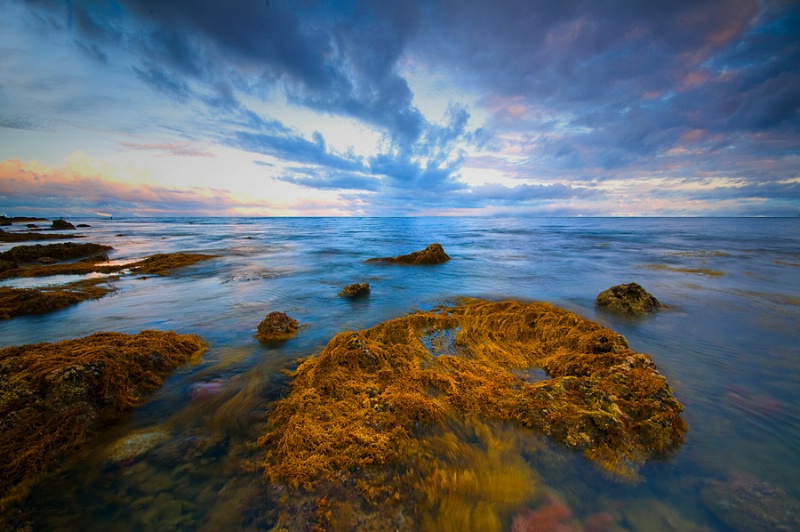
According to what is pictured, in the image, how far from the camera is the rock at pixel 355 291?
921cm

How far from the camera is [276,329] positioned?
5.96 metres

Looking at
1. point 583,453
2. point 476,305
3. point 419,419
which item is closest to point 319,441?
point 419,419

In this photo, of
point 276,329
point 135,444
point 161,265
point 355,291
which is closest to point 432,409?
point 135,444

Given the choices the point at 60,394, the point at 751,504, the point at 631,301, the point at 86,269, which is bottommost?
the point at 86,269

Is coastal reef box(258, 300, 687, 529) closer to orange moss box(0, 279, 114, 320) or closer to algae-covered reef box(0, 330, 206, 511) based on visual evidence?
algae-covered reef box(0, 330, 206, 511)

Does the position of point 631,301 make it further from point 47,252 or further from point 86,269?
point 47,252

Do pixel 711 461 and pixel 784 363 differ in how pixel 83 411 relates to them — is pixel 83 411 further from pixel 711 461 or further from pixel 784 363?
pixel 784 363

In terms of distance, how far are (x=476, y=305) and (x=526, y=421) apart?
482cm

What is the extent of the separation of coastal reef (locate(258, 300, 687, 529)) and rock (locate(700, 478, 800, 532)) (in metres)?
0.44

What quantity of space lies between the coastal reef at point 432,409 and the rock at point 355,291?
3993 mm

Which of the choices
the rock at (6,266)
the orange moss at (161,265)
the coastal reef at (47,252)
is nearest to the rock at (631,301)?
the orange moss at (161,265)

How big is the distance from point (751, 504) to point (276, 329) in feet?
22.0

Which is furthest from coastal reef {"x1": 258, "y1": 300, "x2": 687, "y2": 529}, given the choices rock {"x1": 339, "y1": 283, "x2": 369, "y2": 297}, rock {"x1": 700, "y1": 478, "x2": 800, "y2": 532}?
rock {"x1": 339, "y1": 283, "x2": 369, "y2": 297}

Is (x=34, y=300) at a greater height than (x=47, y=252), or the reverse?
(x=34, y=300)
